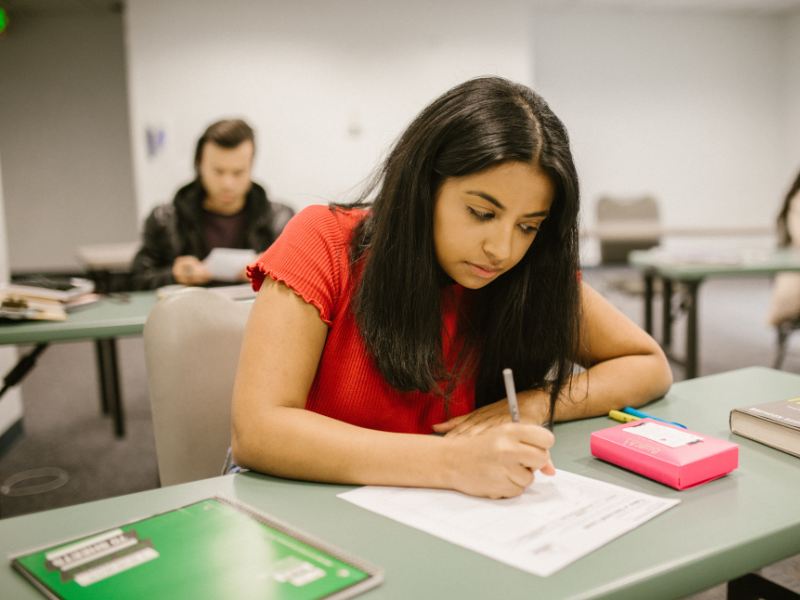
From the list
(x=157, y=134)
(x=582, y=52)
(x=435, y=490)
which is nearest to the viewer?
(x=435, y=490)

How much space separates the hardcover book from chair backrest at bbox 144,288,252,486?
2.71 ft

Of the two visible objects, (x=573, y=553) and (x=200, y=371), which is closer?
(x=573, y=553)

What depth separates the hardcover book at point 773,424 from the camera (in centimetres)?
81

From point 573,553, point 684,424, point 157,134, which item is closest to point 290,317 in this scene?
point 573,553

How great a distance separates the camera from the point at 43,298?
→ 1957mm

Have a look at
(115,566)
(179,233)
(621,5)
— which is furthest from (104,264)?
(621,5)

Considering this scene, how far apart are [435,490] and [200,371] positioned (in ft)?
1.75

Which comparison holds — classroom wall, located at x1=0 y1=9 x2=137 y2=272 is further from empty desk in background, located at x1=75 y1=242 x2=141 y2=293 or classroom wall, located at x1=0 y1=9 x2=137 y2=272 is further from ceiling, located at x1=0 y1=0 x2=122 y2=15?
empty desk in background, located at x1=75 y1=242 x2=141 y2=293

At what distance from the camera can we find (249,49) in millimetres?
5703

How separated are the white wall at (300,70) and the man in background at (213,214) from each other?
252 centimetres

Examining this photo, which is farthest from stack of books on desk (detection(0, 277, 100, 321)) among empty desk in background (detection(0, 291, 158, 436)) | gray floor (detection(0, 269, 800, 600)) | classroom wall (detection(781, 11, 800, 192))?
classroom wall (detection(781, 11, 800, 192))

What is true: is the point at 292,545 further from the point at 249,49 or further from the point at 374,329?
the point at 249,49

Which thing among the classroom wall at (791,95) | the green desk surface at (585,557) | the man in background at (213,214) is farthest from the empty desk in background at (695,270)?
the classroom wall at (791,95)

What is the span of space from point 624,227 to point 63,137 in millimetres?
6218
